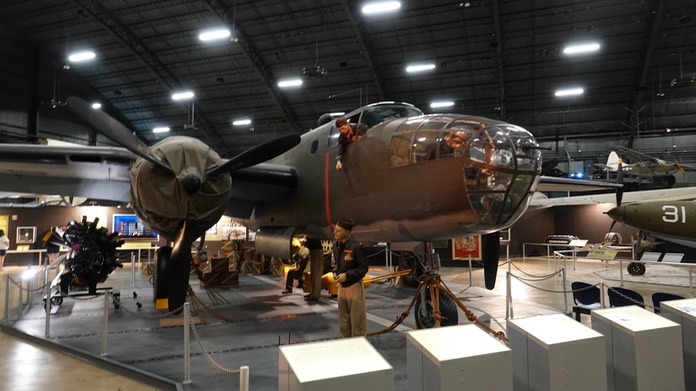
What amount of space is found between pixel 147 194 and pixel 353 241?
315 cm

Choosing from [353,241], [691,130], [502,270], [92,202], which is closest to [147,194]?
[353,241]

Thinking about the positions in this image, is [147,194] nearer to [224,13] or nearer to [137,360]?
[137,360]

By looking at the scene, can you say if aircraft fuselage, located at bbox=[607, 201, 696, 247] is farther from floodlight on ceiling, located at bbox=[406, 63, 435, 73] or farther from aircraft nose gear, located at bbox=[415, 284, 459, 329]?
floodlight on ceiling, located at bbox=[406, 63, 435, 73]

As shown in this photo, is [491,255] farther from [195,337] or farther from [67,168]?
[67,168]

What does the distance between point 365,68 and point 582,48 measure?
1142cm

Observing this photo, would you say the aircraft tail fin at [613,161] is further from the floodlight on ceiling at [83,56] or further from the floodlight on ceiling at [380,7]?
the floodlight on ceiling at [83,56]

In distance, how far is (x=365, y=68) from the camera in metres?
25.3

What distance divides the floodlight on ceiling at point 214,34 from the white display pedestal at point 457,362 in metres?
22.9

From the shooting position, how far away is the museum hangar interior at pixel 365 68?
70.9 feet

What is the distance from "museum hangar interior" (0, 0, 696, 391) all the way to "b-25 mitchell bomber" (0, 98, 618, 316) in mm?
14310

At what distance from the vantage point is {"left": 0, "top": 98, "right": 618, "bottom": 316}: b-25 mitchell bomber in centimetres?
500

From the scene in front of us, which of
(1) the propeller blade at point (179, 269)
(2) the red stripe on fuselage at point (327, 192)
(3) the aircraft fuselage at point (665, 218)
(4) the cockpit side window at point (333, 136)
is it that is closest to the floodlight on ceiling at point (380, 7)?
(3) the aircraft fuselage at point (665, 218)

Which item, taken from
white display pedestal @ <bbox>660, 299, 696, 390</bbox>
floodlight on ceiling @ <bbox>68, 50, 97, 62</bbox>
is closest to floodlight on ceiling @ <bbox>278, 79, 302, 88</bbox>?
floodlight on ceiling @ <bbox>68, 50, 97, 62</bbox>

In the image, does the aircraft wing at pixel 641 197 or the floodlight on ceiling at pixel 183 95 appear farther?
the floodlight on ceiling at pixel 183 95
